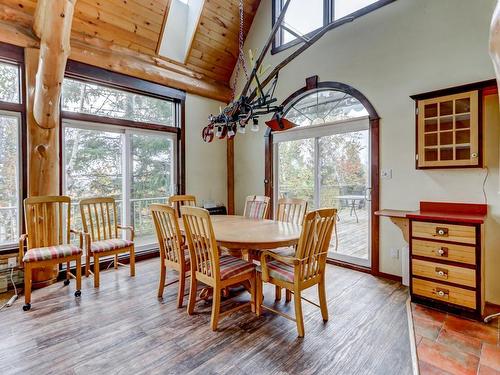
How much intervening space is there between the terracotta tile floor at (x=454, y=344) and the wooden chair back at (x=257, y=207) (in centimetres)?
195

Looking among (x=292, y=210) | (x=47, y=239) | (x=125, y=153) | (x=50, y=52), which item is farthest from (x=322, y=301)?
(x=50, y=52)

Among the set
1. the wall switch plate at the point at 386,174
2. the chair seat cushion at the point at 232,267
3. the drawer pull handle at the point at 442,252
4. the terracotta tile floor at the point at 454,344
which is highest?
the wall switch plate at the point at 386,174

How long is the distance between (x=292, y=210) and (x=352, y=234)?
1166 millimetres

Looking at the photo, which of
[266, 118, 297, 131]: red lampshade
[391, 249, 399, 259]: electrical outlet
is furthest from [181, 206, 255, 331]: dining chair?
[391, 249, 399, 259]: electrical outlet

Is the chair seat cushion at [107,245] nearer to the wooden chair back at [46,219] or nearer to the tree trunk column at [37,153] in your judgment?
the wooden chair back at [46,219]

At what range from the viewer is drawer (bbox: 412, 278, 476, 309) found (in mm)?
2488

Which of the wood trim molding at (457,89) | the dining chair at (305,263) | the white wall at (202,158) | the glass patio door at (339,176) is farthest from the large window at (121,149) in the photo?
the wood trim molding at (457,89)

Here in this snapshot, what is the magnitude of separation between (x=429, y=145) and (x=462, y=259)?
1.21 metres

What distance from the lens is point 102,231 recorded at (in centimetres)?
385

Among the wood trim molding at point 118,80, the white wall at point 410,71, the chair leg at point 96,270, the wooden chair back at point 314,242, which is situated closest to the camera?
the wooden chair back at point 314,242

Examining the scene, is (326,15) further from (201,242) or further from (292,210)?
(201,242)

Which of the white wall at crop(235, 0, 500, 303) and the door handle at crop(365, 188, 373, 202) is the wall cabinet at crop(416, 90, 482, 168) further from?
the door handle at crop(365, 188, 373, 202)

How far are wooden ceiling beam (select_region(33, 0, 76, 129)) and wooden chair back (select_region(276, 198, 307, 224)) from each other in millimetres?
2915

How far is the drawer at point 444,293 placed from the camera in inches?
98.0
